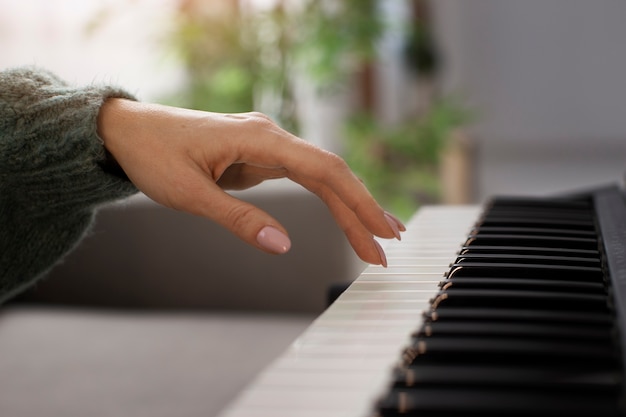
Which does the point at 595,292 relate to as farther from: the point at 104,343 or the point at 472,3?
the point at 472,3

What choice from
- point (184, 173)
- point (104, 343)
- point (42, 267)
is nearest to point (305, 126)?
point (104, 343)

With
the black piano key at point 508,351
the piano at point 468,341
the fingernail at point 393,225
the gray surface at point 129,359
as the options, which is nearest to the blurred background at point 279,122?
the gray surface at point 129,359

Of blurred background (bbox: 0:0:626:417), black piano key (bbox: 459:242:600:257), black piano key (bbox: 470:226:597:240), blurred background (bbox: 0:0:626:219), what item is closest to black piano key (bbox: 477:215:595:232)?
black piano key (bbox: 470:226:597:240)

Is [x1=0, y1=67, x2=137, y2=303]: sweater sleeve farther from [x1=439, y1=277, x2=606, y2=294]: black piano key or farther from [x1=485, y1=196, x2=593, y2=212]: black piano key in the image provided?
[x1=485, y1=196, x2=593, y2=212]: black piano key

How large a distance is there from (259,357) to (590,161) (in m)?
5.37

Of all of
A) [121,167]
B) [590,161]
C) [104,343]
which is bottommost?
[590,161]

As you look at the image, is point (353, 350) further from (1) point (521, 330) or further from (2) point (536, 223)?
(2) point (536, 223)

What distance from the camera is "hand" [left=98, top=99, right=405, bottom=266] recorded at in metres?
0.72

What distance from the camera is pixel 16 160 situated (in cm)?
87

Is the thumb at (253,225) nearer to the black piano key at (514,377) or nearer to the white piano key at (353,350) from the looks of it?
the white piano key at (353,350)

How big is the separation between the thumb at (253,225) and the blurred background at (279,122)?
361 mm

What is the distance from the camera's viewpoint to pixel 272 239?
0.70 metres

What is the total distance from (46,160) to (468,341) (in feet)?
1.63

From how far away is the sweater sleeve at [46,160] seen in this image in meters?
0.82
